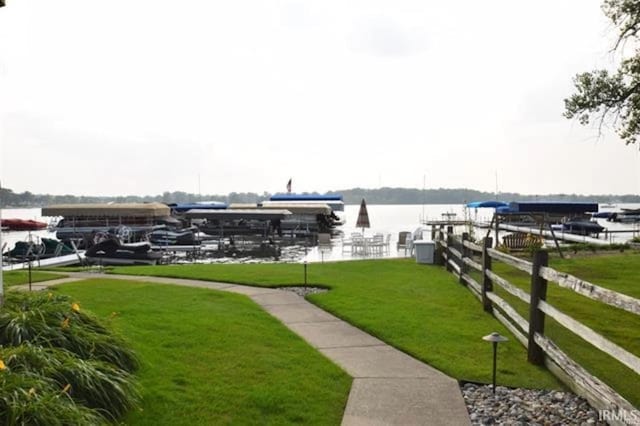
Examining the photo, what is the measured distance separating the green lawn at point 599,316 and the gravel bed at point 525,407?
772mm

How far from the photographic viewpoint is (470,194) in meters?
176

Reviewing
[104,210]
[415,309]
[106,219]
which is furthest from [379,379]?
[106,219]

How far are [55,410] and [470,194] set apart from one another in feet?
593

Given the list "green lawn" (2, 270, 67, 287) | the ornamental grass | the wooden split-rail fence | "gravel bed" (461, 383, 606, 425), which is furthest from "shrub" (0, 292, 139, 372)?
"green lawn" (2, 270, 67, 287)

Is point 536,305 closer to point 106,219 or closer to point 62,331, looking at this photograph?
point 62,331

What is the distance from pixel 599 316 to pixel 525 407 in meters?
5.19

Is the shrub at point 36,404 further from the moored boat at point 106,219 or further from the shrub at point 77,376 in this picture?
the moored boat at point 106,219

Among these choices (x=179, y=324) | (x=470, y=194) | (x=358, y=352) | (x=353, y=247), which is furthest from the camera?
(x=470, y=194)

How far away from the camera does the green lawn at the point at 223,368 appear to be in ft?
15.1

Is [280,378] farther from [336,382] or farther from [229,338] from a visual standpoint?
[229,338]

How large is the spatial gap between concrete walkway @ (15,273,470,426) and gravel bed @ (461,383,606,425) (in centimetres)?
16

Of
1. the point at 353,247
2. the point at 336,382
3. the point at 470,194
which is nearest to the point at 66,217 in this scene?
the point at 353,247

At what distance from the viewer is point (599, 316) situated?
9211 mm

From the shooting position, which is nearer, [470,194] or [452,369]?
[452,369]
